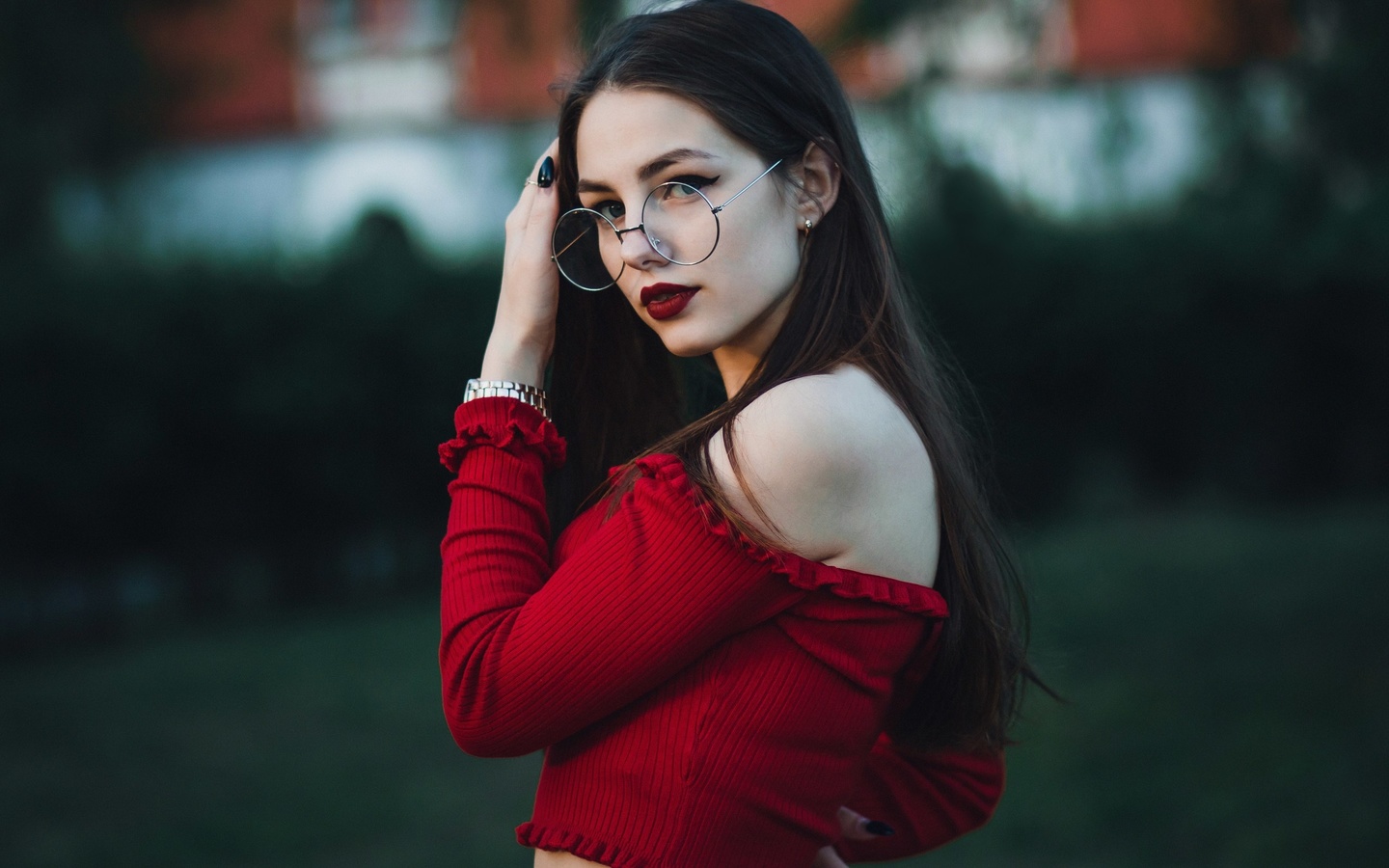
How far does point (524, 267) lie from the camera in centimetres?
164

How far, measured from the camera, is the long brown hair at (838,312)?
1482 millimetres

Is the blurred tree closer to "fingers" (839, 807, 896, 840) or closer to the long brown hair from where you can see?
the long brown hair

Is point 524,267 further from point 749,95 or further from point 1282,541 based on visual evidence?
point 1282,541

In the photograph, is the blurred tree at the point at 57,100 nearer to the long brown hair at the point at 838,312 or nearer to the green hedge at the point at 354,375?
the green hedge at the point at 354,375

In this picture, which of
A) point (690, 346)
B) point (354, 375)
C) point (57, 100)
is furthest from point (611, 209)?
point (57, 100)

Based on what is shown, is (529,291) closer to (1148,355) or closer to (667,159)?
(667,159)

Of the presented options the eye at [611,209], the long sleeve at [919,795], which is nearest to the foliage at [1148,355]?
the long sleeve at [919,795]

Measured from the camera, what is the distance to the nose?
1509 mm

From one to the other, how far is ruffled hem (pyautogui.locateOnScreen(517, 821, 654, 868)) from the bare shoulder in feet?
1.24

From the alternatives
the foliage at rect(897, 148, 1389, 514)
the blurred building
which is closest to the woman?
the blurred building

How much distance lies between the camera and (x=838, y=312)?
1.53 metres

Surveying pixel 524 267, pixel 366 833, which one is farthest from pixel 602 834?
pixel 366 833

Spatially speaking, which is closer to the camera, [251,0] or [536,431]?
[536,431]

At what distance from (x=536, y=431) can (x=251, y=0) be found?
749 centimetres
